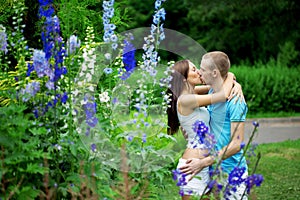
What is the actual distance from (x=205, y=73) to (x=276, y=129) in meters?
9.65

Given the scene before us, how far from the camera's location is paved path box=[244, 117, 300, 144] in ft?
40.5

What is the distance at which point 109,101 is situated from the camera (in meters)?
4.76

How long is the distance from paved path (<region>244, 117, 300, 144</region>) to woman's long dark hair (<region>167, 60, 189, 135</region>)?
249 inches

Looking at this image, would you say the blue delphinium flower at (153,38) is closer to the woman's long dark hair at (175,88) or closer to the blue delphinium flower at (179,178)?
the woman's long dark hair at (175,88)

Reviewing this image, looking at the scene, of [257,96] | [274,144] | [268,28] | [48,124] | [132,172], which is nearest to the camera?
[48,124]

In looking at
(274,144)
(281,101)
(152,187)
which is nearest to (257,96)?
(281,101)

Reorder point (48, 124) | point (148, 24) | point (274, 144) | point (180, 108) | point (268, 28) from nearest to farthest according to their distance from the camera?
1. point (48, 124)
2. point (180, 108)
3. point (274, 144)
4. point (268, 28)
5. point (148, 24)

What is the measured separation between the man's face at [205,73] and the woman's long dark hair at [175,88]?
0.17m

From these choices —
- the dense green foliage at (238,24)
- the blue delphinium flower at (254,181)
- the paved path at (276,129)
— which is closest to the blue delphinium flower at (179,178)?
the blue delphinium flower at (254,181)

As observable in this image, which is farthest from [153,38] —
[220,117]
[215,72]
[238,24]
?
[238,24]

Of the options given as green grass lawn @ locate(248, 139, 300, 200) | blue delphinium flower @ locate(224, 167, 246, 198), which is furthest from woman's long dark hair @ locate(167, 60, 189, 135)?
green grass lawn @ locate(248, 139, 300, 200)

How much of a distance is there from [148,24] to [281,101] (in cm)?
1312

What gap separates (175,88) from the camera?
4.75 m

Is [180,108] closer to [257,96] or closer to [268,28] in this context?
[257,96]
